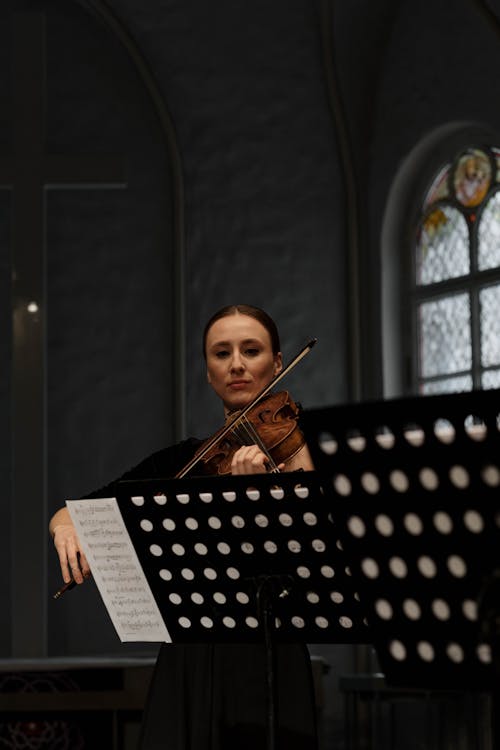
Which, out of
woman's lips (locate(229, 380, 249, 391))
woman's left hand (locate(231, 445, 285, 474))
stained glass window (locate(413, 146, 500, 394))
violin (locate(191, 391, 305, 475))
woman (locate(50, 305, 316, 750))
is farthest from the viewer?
stained glass window (locate(413, 146, 500, 394))

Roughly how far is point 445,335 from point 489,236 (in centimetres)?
52

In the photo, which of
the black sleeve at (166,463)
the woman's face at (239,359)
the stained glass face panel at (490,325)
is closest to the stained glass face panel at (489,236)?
the stained glass face panel at (490,325)

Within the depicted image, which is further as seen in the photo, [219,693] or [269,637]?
[219,693]

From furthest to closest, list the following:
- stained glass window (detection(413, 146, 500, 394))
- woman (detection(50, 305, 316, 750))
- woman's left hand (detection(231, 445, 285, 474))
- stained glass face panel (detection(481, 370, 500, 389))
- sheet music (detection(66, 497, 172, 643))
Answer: stained glass window (detection(413, 146, 500, 394)) → stained glass face panel (detection(481, 370, 500, 389)) → woman (detection(50, 305, 316, 750)) → woman's left hand (detection(231, 445, 285, 474)) → sheet music (detection(66, 497, 172, 643))

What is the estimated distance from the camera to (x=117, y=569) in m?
3.03

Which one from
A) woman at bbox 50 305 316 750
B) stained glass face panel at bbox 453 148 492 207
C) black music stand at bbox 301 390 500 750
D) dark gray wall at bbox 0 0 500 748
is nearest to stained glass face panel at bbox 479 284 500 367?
stained glass face panel at bbox 453 148 492 207

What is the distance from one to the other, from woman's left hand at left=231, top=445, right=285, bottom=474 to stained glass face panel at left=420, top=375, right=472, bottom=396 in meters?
3.13

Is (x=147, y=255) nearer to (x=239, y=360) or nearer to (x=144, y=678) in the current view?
(x=144, y=678)

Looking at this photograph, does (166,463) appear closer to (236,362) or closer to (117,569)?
(236,362)

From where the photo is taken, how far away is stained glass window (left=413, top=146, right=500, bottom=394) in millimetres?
6219

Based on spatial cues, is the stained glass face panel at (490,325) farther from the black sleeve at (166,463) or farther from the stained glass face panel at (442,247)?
the black sleeve at (166,463)

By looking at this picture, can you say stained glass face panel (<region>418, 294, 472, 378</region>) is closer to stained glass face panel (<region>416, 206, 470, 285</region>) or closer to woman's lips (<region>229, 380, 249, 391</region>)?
stained glass face panel (<region>416, 206, 470, 285</region>)

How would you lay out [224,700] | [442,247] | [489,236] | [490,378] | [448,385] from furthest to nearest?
[442,247]
[448,385]
[489,236]
[490,378]
[224,700]

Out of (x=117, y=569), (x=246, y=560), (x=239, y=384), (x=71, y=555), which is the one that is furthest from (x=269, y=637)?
(x=239, y=384)
